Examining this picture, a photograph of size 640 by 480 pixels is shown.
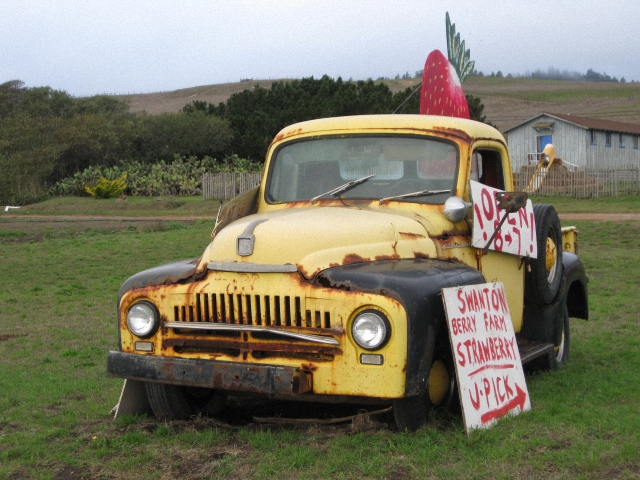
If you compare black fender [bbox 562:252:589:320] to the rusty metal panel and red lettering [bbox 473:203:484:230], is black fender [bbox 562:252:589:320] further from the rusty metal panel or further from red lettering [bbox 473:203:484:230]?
the rusty metal panel

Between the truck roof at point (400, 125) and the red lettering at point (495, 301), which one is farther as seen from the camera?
the truck roof at point (400, 125)

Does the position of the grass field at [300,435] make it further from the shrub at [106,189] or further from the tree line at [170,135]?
the tree line at [170,135]

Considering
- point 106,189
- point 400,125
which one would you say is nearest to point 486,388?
point 400,125

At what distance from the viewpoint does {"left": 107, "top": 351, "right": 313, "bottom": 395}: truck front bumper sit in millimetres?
4539

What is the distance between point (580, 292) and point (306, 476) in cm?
415

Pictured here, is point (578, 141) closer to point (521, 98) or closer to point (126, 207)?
point (126, 207)

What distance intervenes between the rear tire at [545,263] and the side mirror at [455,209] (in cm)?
109

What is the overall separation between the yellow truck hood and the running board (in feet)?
3.83

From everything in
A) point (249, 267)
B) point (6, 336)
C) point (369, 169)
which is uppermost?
point (369, 169)

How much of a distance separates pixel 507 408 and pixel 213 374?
179 cm

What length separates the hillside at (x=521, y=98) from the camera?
260 ft

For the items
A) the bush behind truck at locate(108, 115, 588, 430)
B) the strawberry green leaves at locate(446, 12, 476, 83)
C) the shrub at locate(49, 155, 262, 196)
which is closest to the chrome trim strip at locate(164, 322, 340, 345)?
the bush behind truck at locate(108, 115, 588, 430)

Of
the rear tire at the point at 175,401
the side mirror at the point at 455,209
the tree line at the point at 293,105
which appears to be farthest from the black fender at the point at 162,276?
the tree line at the point at 293,105

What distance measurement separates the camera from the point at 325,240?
4.91m
